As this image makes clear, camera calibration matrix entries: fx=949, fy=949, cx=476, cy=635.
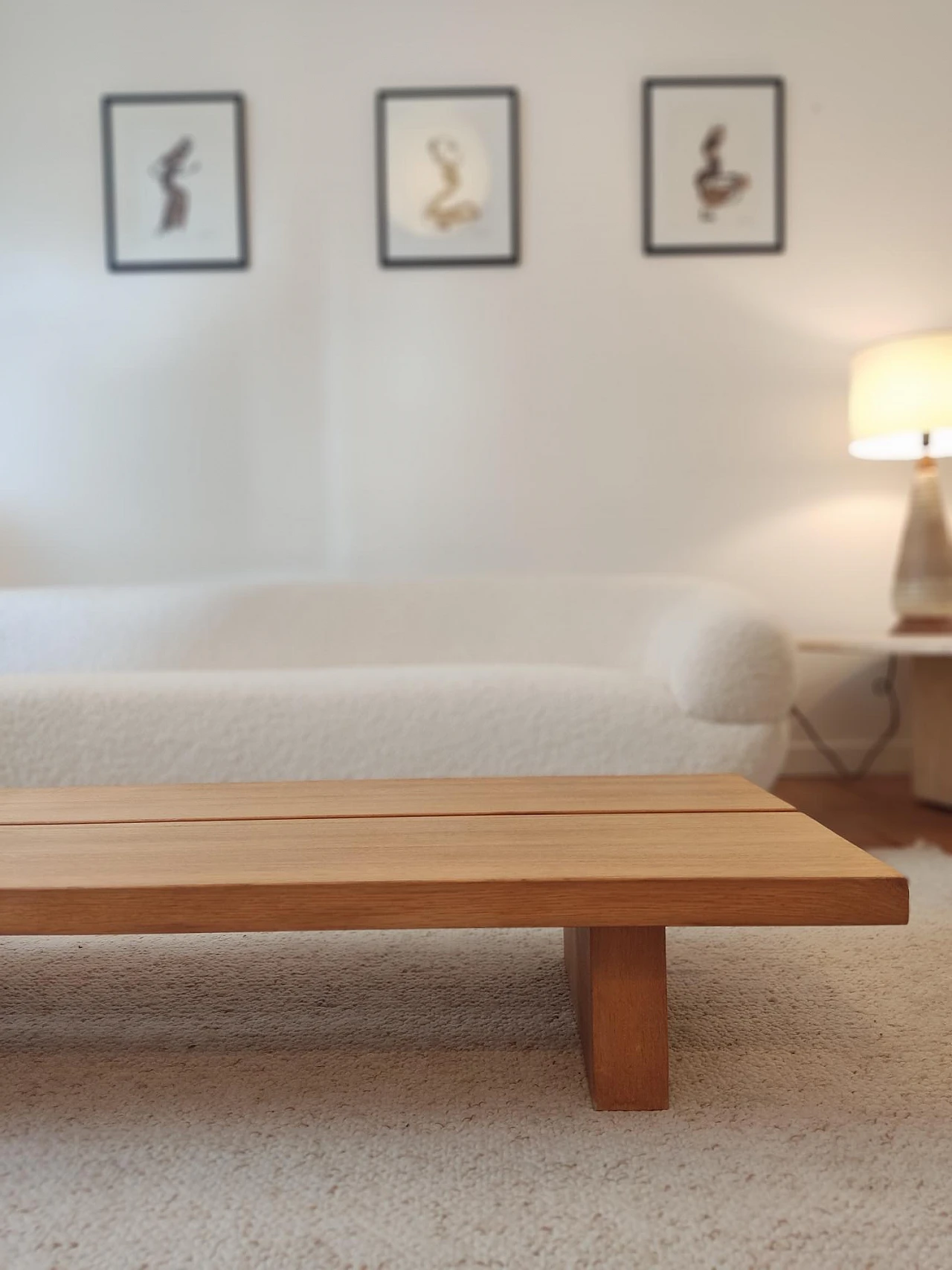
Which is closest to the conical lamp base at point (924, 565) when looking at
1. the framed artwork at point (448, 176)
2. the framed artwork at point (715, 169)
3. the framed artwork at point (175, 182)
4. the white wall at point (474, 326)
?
the white wall at point (474, 326)

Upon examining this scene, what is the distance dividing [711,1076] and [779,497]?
203 centimetres

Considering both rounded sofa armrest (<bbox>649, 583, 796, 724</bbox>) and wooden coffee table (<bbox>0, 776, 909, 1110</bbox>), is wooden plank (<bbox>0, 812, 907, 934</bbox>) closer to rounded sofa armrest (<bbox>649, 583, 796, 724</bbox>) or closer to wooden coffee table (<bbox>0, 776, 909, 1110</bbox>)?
wooden coffee table (<bbox>0, 776, 909, 1110</bbox>)

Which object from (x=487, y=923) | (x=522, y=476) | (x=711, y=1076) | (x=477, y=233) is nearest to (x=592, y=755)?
(x=711, y=1076)

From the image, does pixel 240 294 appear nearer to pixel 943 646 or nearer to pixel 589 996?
pixel 943 646

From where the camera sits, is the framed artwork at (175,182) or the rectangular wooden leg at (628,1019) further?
the framed artwork at (175,182)

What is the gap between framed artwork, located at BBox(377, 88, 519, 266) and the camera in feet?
8.46

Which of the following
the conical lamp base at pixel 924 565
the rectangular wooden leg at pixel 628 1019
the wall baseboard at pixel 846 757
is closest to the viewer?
the rectangular wooden leg at pixel 628 1019

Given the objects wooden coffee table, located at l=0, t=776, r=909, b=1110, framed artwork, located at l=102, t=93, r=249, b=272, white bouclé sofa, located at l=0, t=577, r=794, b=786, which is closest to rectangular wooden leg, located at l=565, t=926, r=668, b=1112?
wooden coffee table, located at l=0, t=776, r=909, b=1110

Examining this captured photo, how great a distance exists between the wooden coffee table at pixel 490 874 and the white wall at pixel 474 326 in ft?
5.53

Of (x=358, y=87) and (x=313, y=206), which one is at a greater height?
(x=358, y=87)

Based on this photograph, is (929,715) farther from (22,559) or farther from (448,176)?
(22,559)

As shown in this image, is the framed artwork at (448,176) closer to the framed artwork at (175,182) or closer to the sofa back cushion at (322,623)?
the framed artwork at (175,182)

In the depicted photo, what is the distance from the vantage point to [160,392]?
2.62 meters

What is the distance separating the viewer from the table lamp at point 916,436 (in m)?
2.21
